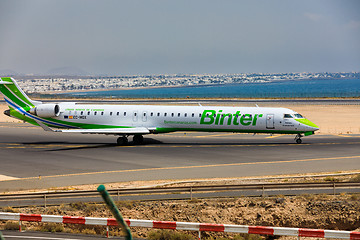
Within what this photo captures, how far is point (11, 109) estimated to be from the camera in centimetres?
4753

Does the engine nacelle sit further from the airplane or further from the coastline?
the coastline

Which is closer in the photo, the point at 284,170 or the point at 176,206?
the point at 176,206

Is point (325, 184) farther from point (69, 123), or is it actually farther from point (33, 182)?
point (69, 123)

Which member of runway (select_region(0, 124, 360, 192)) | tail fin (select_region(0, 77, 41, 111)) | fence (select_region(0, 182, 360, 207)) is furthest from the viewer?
tail fin (select_region(0, 77, 41, 111))

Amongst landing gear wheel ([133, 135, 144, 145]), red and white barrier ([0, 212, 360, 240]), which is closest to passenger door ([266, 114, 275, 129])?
landing gear wheel ([133, 135, 144, 145])

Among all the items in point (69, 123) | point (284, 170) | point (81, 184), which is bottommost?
point (81, 184)

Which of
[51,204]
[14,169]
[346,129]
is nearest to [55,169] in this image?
[14,169]

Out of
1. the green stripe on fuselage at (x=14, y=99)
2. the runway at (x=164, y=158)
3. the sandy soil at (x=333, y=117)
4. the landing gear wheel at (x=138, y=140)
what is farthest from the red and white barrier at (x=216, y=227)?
the sandy soil at (x=333, y=117)

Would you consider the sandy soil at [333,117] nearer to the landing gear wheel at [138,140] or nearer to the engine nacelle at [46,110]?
the landing gear wheel at [138,140]

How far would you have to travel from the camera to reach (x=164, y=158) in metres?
36.7

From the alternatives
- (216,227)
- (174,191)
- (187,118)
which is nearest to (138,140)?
(187,118)

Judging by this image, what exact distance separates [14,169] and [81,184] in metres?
7.75

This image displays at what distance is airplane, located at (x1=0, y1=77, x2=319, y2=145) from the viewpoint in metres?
41.6

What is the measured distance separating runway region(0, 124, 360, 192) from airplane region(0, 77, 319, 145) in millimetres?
1461
